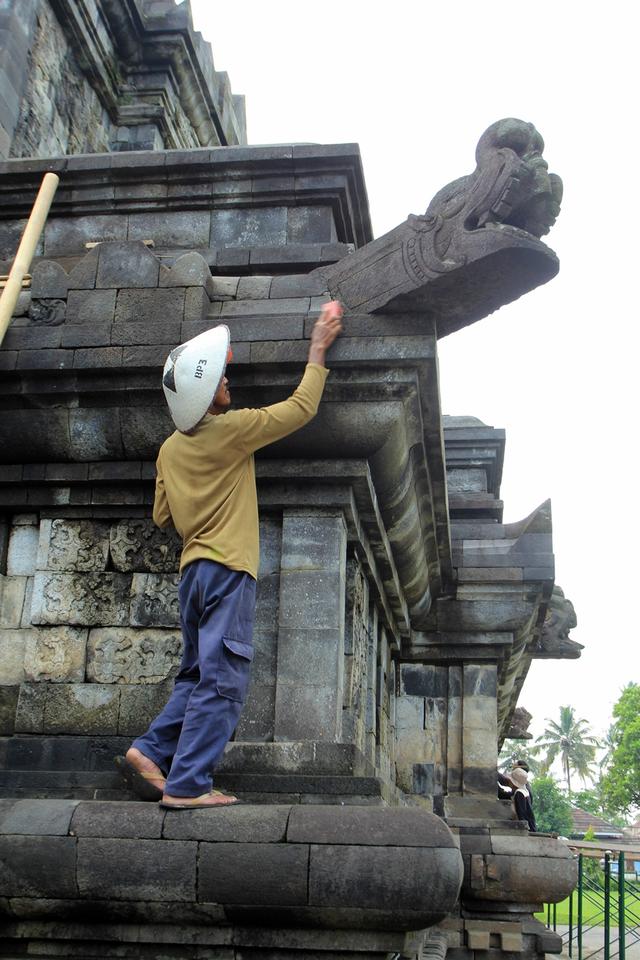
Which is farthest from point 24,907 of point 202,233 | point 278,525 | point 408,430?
point 202,233

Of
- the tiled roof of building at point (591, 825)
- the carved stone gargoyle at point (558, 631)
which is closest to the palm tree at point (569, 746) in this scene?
the tiled roof of building at point (591, 825)

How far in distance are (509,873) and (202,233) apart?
248 inches

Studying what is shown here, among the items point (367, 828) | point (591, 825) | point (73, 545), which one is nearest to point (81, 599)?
point (73, 545)

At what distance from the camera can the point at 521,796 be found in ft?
39.0

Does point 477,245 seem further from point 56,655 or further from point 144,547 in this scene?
point 56,655

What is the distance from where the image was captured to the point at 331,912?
3824 mm

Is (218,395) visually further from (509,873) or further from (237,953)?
(509,873)

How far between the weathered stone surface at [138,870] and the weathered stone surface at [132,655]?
1.29 m

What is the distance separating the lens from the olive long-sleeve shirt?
4.46m

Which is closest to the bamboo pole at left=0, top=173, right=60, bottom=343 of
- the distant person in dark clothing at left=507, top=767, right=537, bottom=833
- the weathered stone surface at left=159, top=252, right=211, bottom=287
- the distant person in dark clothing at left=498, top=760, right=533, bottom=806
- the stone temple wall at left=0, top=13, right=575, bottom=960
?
the stone temple wall at left=0, top=13, right=575, bottom=960

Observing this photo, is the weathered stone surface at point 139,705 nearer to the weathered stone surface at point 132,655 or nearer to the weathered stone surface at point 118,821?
the weathered stone surface at point 132,655

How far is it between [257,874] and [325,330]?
100.0 inches

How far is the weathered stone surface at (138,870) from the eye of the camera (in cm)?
388

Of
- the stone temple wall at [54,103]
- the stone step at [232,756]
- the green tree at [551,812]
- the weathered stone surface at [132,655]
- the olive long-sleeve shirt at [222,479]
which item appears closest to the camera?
the olive long-sleeve shirt at [222,479]
